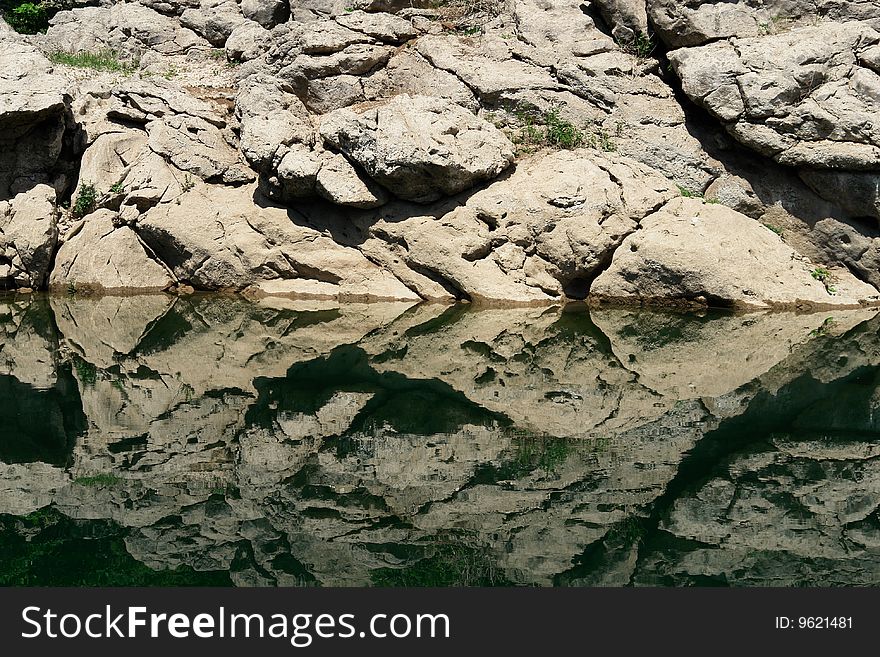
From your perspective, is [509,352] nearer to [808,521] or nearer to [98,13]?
[808,521]

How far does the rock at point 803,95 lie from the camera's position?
17.1 meters

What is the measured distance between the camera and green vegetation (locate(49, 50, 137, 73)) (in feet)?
73.5

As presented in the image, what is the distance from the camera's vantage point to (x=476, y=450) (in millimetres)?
7500

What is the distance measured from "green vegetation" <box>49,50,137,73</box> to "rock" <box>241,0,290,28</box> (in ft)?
11.4

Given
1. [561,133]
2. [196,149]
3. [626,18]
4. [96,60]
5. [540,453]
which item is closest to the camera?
[540,453]

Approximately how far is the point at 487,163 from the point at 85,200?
881cm

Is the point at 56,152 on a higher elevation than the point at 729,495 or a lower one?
higher

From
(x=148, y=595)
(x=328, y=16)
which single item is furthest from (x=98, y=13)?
(x=148, y=595)

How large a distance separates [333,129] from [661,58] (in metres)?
7.85

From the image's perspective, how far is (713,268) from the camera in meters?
16.0

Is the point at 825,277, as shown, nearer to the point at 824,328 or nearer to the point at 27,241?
the point at 824,328

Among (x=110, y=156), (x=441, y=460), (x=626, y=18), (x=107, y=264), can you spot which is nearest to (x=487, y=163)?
(x=626, y=18)

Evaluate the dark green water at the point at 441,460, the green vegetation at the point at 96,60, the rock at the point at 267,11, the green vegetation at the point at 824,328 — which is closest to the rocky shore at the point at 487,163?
the green vegetation at the point at 824,328

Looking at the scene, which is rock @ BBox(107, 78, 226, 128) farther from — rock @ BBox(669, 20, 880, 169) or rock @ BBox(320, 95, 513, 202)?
rock @ BBox(669, 20, 880, 169)
